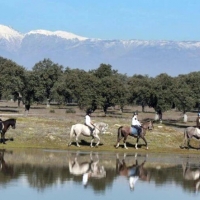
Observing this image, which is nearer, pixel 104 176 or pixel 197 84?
pixel 104 176

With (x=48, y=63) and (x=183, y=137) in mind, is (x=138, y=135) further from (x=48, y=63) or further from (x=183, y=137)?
(x=48, y=63)

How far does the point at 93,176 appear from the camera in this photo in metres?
34.1

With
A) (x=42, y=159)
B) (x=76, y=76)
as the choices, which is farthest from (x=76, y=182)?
(x=76, y=76)

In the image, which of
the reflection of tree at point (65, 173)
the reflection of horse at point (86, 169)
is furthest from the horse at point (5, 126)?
the reflection of horse at point (86, 169)

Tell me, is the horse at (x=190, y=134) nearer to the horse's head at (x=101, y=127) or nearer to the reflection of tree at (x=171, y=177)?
the horse's head at (x=101, y=127)

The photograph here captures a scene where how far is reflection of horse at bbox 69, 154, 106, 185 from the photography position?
34500 mm

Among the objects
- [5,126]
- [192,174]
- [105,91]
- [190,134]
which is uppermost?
[105,91]

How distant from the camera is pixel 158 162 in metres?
44.5

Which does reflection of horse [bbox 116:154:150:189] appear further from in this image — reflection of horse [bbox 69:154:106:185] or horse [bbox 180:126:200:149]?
horse [bbox 180:126:200:149]

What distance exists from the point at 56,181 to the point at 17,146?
62.9 feet

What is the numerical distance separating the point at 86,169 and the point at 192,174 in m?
6.20

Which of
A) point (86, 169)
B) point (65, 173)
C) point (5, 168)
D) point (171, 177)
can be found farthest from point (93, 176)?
point (5, 168)

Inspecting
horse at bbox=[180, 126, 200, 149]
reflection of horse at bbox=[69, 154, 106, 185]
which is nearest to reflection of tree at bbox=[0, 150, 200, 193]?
reflection of horse at bbox=[69, 154, 106, 185]

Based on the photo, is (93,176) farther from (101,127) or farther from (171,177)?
(101,127)
